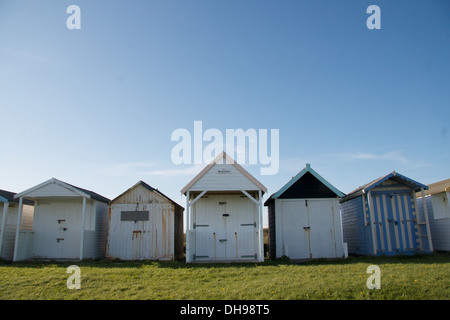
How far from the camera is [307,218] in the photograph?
16828 millimetres

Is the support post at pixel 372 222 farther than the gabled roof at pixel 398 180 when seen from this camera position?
No

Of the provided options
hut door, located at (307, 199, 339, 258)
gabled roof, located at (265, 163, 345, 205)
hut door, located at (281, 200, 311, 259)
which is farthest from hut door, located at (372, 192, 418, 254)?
hut door, located at (281, 200, 311, 259)

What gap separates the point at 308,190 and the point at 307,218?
138cm

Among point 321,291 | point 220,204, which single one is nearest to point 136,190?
point 220,204

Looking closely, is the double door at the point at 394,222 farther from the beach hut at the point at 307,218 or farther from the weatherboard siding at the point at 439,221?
the weatherboard siding at the point at 439,221

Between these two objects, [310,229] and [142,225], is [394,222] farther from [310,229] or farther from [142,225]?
[142,225]

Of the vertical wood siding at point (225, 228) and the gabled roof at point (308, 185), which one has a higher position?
the gabled roof at point (308, 185)

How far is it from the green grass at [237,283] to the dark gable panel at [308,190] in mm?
4827

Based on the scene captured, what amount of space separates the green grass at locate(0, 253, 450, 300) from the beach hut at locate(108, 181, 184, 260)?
4177 mm

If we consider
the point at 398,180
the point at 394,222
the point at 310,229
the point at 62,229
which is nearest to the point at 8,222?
the point at 62,229

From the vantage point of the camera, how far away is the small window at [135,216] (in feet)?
56.0

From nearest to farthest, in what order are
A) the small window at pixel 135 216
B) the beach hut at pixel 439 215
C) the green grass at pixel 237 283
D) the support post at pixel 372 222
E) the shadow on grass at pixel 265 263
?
the green grass at pixel 237 283 < the shadow on grass at pixel 265 263 < the support post at pixel 372 222 < the small window at pixel 135 216 < the beach hut at pixel 439 215

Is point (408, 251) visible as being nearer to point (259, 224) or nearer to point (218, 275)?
point (259, 224)

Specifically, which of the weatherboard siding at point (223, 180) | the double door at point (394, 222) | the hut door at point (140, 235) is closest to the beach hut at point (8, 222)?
the hut door at point (140, 235)
